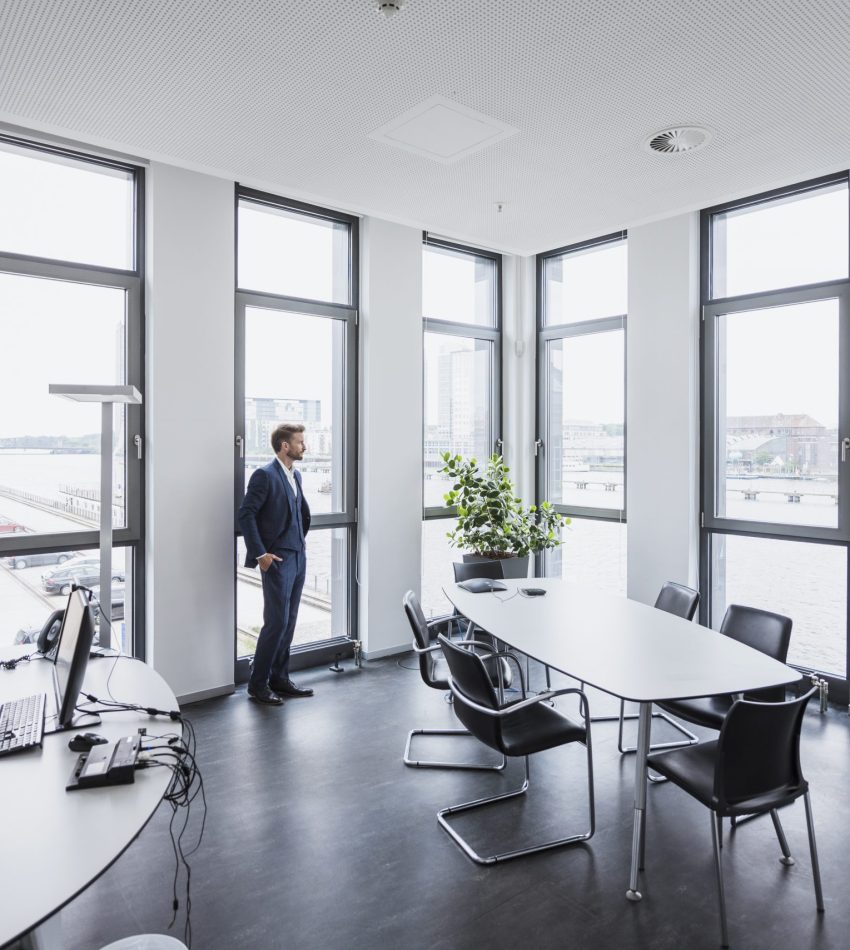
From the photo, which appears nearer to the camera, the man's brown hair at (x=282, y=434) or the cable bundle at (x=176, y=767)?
the cable bundle at (x=176, y=767)

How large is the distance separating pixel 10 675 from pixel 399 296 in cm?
372

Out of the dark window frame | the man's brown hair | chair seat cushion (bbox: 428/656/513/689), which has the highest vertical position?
the dark window frame

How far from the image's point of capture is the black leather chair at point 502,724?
2701 millimetres

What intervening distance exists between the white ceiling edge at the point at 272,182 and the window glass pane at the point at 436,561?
2341 mm

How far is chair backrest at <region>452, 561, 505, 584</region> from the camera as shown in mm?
4559

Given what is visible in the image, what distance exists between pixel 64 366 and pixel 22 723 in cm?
248

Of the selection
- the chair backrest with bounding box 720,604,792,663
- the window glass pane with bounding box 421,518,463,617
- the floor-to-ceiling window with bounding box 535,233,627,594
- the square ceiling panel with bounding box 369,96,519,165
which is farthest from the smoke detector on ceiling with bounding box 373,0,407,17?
the window glass pane with bounding box 421,518,463,617

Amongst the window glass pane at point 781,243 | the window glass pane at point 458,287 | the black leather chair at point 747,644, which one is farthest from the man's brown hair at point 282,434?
the window glass pane at point 781,243

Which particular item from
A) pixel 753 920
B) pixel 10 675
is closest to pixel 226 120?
pixel 10 675

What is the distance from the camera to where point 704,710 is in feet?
10.2

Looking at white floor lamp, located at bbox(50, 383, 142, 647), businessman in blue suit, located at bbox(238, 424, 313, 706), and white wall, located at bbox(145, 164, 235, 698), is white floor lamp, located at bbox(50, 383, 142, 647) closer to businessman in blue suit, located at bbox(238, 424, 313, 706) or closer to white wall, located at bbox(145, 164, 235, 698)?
white wall, located at bbox(145, 164, 235, 698)

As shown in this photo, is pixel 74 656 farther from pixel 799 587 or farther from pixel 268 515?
pixel 799 587

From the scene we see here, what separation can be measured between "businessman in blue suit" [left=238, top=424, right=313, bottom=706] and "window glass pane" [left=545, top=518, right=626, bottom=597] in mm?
2335

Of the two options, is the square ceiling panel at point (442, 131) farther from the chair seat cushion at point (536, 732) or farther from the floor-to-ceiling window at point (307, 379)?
the chair seat cushion at point (536, 732)
